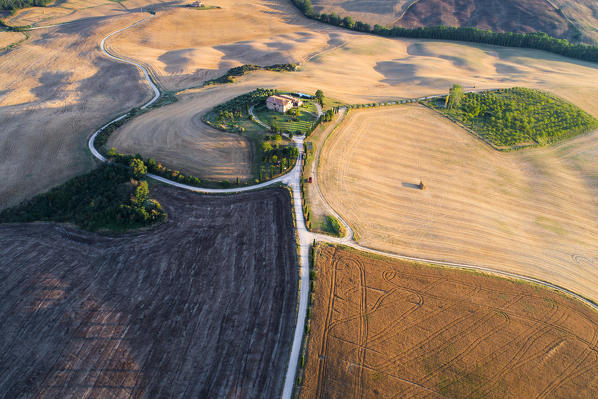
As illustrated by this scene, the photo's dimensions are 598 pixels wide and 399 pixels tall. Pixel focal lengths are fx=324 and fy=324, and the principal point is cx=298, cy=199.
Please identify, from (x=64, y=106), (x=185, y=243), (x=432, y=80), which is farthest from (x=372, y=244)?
(x=64, y=106)

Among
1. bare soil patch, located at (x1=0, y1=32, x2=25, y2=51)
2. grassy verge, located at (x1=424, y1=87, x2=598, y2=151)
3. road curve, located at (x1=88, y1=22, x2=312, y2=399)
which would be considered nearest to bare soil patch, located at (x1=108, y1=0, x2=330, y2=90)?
bare soil patch, located at (x1=0, y1=32, x2=25, y2=51)

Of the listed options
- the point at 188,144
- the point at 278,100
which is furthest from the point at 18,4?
the point at 278,100

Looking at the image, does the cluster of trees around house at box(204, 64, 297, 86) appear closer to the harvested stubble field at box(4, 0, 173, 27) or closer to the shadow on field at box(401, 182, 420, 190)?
the shadow on field at box(401, 182, 420, 190)

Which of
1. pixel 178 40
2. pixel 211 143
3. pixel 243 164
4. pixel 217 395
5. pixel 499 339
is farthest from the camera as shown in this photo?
pixel 178 40

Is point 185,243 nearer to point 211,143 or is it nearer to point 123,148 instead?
point 211,143

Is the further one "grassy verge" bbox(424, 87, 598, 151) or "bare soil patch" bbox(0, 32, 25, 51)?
"bare soil patch" bbox(0, 32, 25, 51)

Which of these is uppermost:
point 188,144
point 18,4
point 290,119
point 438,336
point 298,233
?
point 18,4

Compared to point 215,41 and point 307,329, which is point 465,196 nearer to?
point 307,329
